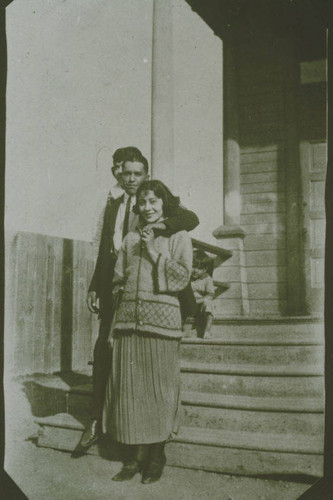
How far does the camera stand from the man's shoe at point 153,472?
1789 mm

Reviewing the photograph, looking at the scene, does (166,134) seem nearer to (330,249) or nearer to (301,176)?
(330,249)

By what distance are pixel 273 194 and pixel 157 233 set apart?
211cm

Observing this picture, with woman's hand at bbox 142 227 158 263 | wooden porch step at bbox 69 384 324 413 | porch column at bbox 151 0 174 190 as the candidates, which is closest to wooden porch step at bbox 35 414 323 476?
wooden porch step at bbox 69 384 324 413

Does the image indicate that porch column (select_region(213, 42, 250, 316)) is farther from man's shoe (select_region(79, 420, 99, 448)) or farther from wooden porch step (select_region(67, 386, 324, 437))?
man's shoe (select_region(79, 420, 99, 448))

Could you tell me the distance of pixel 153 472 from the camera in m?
1.80

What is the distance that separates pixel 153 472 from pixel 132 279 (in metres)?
0.72

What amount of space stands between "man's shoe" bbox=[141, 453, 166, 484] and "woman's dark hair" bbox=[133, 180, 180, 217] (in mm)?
931

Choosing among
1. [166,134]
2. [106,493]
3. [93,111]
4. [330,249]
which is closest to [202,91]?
[166,134]

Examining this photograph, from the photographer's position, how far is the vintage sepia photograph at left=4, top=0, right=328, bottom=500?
1.82 meters

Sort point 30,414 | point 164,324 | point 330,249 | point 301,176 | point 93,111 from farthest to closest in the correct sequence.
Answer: point 301,176 → point 30,414 → point 93,111 → point 164,324 → point 330,249

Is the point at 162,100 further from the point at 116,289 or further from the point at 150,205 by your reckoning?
the point at 116,289

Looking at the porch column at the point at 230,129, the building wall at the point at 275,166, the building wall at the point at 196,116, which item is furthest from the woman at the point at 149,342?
the porch column at the point at 230,129

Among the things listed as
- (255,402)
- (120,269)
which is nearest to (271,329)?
(255,402)

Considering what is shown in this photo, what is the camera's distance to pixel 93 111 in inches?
77.4
